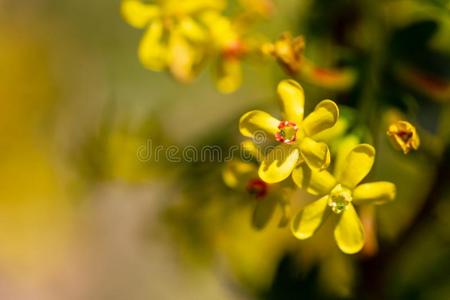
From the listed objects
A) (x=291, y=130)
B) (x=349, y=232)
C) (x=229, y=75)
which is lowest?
(x=349, y=232)

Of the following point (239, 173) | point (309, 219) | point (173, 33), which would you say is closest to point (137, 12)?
point (173, 33)

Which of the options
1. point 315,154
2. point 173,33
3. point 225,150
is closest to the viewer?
point 315,154

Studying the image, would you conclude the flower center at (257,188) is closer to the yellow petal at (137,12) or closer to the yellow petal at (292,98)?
the yellow petal at (292,98)

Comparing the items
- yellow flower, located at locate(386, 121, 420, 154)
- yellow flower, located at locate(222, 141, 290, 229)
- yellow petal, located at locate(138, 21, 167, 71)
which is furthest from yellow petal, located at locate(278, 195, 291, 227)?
yellow petal, located at locate(138, 21, 167, 71)

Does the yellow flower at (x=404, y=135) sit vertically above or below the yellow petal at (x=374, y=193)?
above

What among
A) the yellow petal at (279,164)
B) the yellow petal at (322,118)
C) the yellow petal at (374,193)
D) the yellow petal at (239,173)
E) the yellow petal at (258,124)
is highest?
the yellow petal at (239,173)

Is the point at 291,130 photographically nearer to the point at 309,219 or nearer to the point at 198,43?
the point at 309,219

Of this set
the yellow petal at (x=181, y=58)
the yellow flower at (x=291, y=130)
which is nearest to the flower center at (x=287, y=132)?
the yellow flower at (x=291, y=130)
